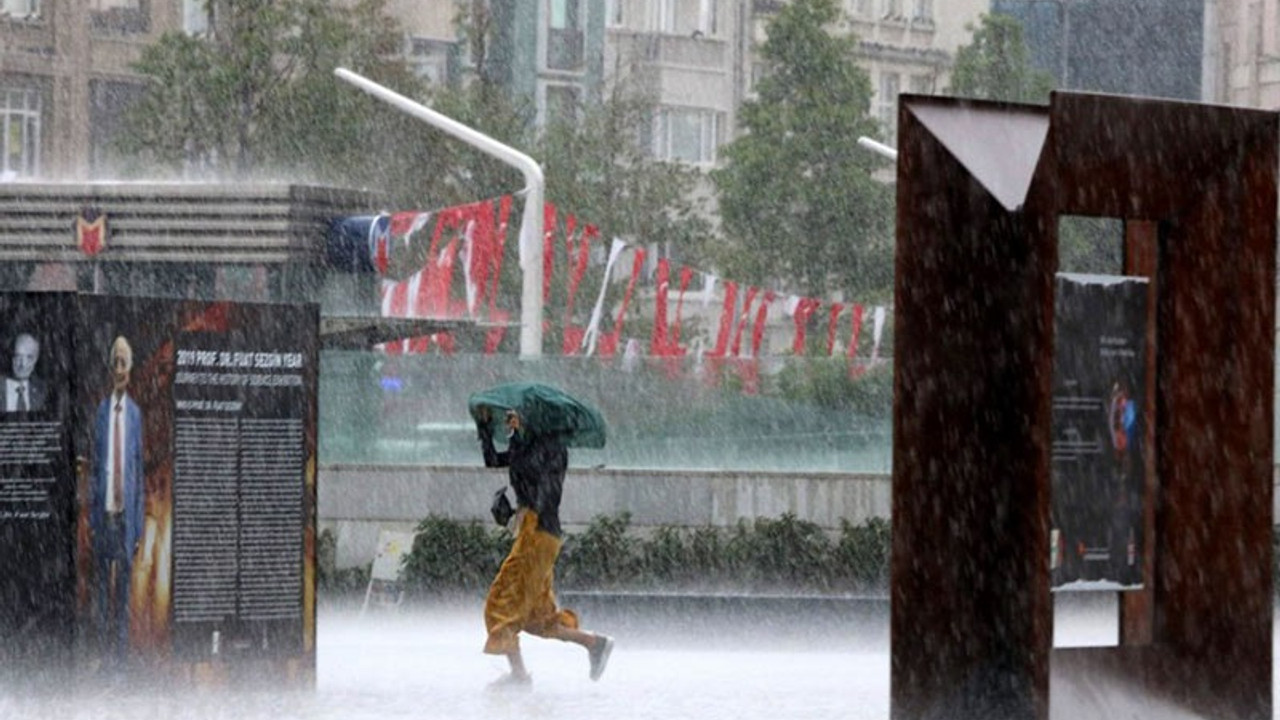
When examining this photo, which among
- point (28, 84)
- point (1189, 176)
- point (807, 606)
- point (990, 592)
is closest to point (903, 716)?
point (990, 592)

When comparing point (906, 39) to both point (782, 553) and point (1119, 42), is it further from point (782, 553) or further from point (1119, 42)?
point (782, 553)

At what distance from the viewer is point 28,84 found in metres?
57.7

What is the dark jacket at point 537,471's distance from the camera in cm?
1501

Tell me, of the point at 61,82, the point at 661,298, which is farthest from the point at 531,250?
the point at 61,82

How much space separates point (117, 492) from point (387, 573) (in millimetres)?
7312

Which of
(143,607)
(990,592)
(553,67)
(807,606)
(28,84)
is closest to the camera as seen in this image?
(990,592)

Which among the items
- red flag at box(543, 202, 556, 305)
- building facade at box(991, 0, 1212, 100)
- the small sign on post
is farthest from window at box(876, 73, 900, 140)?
the small sign on post

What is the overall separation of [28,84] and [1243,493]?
4973cm

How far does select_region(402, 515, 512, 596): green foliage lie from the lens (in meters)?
21.9

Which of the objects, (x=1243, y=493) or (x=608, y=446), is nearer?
(x=1243, y=493)

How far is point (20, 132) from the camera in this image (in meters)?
57.5

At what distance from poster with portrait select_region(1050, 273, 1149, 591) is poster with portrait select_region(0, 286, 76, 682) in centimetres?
494

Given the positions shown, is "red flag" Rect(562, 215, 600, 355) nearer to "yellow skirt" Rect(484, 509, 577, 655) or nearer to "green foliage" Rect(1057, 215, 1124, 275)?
"green foliage" Rect(1057, 215, 1124, 275)

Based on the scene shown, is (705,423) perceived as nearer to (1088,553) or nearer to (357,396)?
(357,396)
